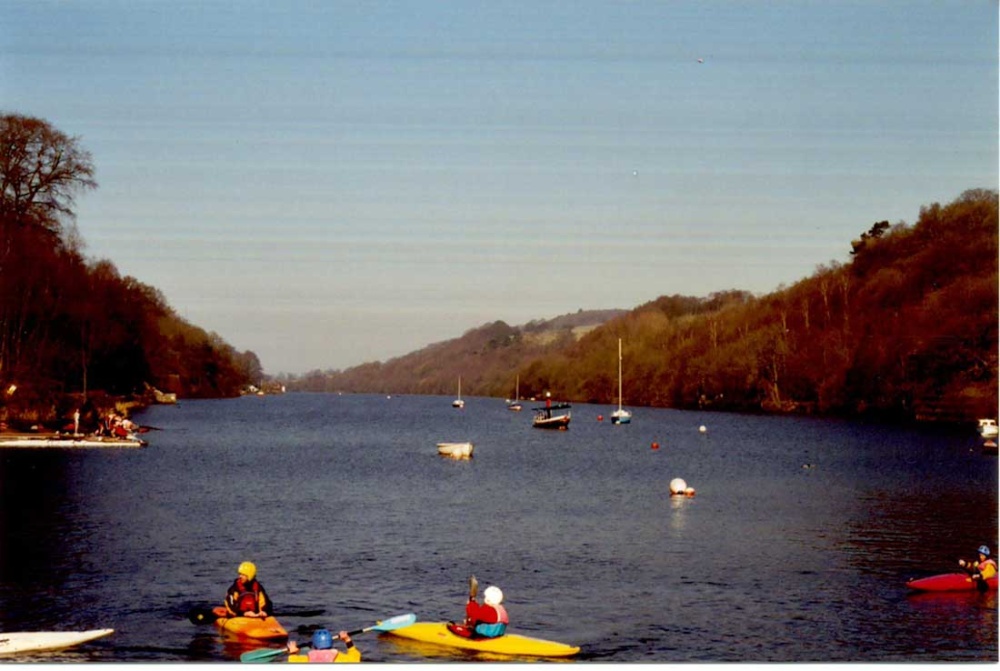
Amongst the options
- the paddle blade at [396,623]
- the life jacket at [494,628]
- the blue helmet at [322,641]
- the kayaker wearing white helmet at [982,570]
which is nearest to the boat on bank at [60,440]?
the paddle blade at [396,623]

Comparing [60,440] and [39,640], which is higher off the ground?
[60,440]

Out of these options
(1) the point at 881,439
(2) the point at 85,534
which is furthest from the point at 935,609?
(1) the point at 881,439

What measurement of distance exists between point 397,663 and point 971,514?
3426 centimetres

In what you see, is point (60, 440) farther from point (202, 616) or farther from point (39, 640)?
point (39, 640)

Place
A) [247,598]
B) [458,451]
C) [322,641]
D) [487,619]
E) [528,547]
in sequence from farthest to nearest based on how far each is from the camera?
[458,451] → [528,547] → [247,598] → [487,619] → [322,641]

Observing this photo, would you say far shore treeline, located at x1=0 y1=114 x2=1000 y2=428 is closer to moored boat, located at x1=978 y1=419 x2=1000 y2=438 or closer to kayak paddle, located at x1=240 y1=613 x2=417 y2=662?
moored boat, located at x1=978 y1=419 x2=1000 y2=438

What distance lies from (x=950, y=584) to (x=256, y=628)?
19.6 m

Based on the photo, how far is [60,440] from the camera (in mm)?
71750

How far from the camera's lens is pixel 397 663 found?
2581 centimetres

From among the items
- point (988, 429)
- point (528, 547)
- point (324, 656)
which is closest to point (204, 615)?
point (324, 656)

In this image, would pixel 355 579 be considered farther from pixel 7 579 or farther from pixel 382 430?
pixel 382 430

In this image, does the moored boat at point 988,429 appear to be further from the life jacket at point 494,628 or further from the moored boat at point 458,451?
the life jacket at point 494,628

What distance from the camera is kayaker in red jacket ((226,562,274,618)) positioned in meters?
27.5

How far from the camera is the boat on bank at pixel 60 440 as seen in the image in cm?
6881
